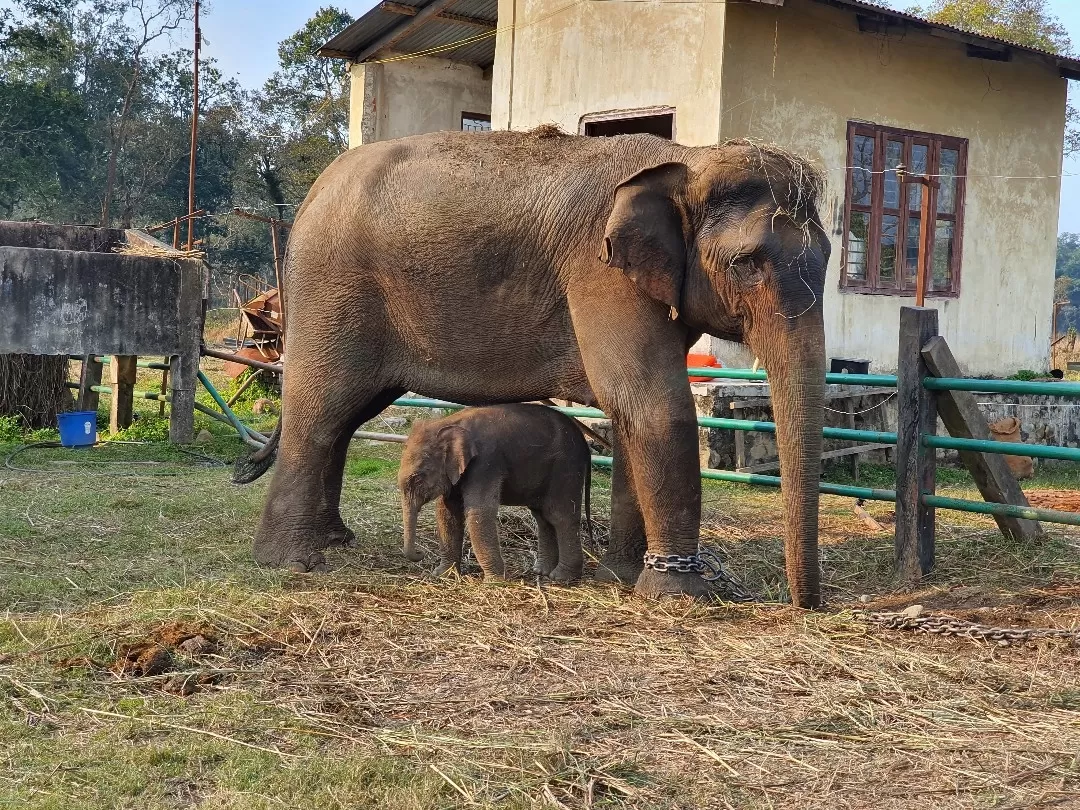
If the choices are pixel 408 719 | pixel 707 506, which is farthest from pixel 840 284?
pixel 408 719

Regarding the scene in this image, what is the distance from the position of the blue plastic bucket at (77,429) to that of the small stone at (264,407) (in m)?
4.14

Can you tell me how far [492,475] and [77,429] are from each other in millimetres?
7798

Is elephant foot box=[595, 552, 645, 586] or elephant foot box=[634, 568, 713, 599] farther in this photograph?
elephant foot box=[595, 552, 645, 586]

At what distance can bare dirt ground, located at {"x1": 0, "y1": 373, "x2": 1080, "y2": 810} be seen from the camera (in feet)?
12.2

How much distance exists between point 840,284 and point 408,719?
10372 millimetres

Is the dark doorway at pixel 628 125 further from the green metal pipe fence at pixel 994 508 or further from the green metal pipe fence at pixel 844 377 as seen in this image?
the green metal pipe fence at pixel 994 508

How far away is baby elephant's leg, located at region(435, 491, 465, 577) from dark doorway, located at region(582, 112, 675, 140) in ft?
25.8

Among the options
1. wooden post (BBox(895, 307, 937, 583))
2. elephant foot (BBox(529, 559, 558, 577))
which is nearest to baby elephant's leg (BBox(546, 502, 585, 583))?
elephant foot (BBox(529, 559, 558, 577))

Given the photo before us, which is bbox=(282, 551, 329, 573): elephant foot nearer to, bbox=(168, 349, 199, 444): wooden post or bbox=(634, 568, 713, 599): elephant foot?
bbox=(634, 568, 713, 599): elephant foot

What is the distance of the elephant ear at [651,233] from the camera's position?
20.5 feet

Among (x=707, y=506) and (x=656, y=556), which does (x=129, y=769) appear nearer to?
(x=656, y=556)

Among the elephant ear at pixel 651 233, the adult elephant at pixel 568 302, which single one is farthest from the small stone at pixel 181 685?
the elephant ear at pixel 651 233

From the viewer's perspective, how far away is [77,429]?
42.9 feet

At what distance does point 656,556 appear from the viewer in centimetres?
630
